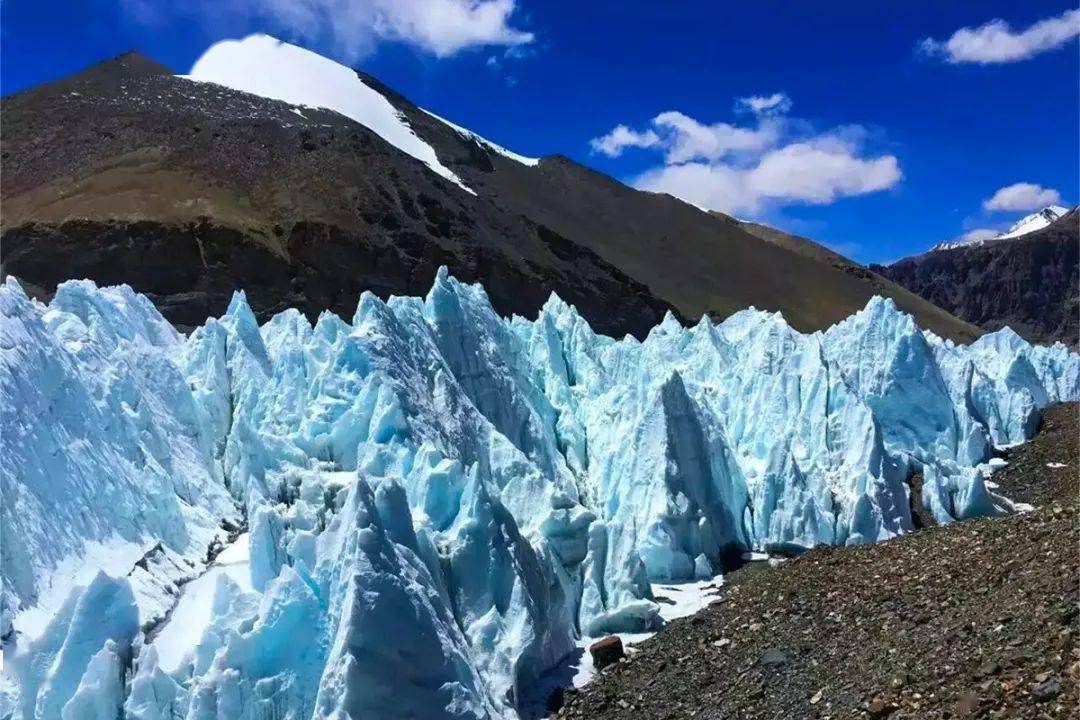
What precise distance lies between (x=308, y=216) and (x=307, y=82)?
2434 inches

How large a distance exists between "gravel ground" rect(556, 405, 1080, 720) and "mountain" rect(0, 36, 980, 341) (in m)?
53.6

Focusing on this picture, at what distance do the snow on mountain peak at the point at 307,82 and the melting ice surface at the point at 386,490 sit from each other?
9756 cm

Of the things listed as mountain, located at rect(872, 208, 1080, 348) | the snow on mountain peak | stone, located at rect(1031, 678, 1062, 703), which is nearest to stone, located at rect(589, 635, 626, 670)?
stone, located at rect(1031, 678, 1062, 703)

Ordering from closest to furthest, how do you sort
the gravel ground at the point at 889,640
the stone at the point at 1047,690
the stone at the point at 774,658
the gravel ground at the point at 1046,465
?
1. the stone at the point at 1047,690
2. the gravel ground at the point at 889,640
3. the stone at the point at 774,658
4. the gravel ground at the point at 1046,465

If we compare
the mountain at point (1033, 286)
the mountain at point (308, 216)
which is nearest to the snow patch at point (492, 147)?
the mountain at point (308, 216)

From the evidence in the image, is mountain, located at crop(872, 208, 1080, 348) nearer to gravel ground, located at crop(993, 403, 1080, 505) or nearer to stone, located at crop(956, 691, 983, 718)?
gravel ground, located at crop(993, 403, 1080, 505)

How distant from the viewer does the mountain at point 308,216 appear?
65.2 meters

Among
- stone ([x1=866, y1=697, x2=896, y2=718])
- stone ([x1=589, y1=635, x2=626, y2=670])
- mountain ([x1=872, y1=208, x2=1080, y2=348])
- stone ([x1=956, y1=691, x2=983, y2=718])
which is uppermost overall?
mountain ([x1=872, y1=208, x2=1080, y2=348])

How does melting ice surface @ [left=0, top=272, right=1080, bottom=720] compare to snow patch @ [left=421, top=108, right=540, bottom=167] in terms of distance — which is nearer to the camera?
melting ice surface @ [left=0, top=272, right=1080, bottom=720]

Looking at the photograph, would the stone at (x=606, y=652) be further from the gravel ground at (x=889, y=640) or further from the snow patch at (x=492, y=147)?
the snow patch at (x=492, y=147)

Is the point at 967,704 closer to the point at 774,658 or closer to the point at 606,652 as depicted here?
the point at 774,658

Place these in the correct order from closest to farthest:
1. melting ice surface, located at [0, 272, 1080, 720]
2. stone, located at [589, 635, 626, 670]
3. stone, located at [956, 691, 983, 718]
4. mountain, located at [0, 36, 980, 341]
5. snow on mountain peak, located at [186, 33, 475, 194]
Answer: stone, located at [956, 691, 983, 718], melting ice surface, located at [0, 272, 1080, 720], stone, located at [589, 635, 626, 670], mountain, located at [0, 36, 980, 341], snow on mountain peak, located at [186, 33, 475, 194]

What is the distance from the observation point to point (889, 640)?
12.7 metres

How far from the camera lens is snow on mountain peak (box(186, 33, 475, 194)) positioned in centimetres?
12269
